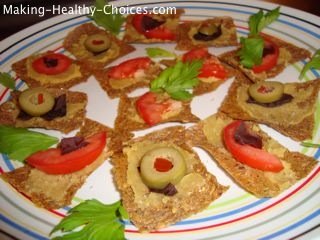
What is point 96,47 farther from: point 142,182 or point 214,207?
point 214,207

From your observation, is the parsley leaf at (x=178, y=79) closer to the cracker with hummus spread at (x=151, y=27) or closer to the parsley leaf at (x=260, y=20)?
the cracker with hummus spread at (x=151, y=27)

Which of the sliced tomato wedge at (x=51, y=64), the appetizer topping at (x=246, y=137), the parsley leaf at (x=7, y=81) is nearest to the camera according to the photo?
the appetizer topping at (x=246, y=137)

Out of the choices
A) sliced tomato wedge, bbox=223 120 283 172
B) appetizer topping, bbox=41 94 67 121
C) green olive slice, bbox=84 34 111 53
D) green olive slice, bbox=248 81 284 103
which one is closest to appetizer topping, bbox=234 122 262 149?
sliced tomato wedge, bbox=223 120 283 172

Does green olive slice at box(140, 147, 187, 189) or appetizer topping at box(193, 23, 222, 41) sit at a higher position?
appetizer topping at box(193, 23, 222, 41)

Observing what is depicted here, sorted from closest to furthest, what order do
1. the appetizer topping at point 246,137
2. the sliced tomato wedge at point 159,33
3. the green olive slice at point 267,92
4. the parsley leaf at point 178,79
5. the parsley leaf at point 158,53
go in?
the appetizer topping at point 246,137
the green olive slice at point 267,92
the parsley leaf at point 178,79
the parsley leaf at point 158,53
the sliced tomato wedge at point 159,33

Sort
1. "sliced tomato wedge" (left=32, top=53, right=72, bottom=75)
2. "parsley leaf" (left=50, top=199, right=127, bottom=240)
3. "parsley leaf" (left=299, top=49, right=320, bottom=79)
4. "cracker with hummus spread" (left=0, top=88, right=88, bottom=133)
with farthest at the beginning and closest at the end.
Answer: "sliced tomato wedge" (left=32, top=53, right=72, bottom=75) < "parsley leaf" (left=299, top=49, right=320, bottom=79) < "cracker with hummus spread" (left=0, top=88, right=88, bottom=133) < "parsley leaf" (left=50, top=199, right=127, bottom=240)

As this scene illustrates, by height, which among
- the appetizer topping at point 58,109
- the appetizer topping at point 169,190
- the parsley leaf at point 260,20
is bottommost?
the appetizer topping at point 58,109

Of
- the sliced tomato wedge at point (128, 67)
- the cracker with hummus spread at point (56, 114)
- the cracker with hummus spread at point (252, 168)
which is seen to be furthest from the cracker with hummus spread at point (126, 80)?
the cracker with hummus spread at point (252, 168)

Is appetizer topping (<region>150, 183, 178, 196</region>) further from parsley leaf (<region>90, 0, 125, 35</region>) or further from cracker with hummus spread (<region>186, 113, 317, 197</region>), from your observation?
parsley leaf (<region>90, 0, 125, 35</region>)
